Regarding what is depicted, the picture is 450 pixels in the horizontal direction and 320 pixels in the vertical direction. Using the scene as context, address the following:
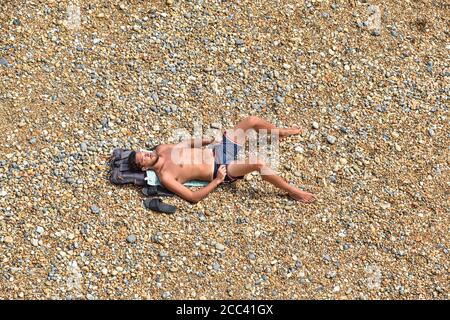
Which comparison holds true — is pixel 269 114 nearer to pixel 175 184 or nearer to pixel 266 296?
pixel 175 184

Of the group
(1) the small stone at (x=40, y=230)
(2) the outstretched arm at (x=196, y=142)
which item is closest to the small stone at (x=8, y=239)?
(1) the small stone at (x=40, y=230)

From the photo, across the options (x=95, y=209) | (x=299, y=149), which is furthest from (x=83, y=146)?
(x=299, y=149)

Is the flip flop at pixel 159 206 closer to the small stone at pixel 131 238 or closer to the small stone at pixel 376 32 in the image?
the small stone at pixel 131 238

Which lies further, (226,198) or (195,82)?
(195,82)

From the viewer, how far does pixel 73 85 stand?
819 centimetres

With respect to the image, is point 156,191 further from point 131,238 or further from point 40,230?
point 40,230

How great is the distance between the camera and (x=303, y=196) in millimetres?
7574

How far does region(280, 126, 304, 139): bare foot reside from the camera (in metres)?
8.09

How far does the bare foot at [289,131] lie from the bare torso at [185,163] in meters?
1.08

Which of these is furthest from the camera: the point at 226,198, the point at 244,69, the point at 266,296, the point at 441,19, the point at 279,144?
the point at 441,19

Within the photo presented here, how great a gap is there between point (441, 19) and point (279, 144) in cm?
367

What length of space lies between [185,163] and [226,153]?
0.54 m

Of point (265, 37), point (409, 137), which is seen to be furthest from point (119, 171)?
point (409, 137)

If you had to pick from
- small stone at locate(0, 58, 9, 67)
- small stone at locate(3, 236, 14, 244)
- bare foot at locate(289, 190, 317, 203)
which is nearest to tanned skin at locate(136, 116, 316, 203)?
bare foot at locate(289, 190, 317, 203)
